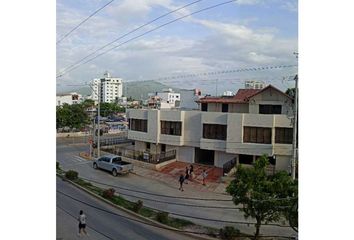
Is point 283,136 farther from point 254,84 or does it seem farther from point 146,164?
point 146,164

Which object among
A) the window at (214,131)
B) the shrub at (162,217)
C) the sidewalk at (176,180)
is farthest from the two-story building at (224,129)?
the shrub at (162,217)

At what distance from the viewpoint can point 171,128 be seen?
191 centimetres

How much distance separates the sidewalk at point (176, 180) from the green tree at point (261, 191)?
63 millimetres

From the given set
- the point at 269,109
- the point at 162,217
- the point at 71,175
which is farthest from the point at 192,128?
the point at 71,175

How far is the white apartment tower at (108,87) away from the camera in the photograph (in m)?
1.93

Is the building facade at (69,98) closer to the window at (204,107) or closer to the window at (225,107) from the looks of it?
the window at (204,107)

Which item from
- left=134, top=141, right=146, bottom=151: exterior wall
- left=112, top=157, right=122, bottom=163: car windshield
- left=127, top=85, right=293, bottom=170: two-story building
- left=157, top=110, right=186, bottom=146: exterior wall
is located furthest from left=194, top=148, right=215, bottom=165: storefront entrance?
left=112, top=157, right=122, bottom=163: car windshield

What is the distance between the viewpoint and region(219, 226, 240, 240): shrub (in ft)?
5.95

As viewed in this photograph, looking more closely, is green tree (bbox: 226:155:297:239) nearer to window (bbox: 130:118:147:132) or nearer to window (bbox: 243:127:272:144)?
window (bbox: 243:127:272:144)

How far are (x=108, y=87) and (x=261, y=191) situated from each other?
107 cm

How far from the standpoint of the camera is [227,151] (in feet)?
5.92
